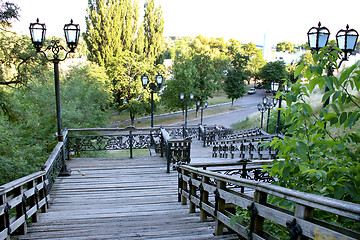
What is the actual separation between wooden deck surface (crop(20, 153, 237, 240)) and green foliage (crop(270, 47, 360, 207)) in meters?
1.71

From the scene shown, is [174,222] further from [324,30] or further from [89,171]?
[324,30]

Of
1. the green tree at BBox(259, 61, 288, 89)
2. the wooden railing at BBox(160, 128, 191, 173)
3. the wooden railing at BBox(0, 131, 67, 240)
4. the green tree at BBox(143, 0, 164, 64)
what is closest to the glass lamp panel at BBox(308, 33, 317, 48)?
the wooden railing at BBox(160, 128, 191, 173)

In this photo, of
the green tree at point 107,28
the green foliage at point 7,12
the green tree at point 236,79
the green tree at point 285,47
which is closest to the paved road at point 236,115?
the green tree at point 236,79

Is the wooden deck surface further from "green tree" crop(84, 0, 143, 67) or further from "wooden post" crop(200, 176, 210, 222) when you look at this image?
"green tree" crop(84, 0, 143, 67)

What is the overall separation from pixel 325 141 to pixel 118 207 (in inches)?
172

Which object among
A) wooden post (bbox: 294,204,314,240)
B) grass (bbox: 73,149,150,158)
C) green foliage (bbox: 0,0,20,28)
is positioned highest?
green foliage (bbox: 0,0,20,28)

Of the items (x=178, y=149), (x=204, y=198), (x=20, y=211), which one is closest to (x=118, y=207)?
(x=20, y=211)

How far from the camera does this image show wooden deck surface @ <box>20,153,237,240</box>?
13.3 ft

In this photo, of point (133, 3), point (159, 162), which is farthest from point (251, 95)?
point (159, 162)

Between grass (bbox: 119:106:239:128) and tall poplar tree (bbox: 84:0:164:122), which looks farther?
grass (bbox: 119:106:239:128)

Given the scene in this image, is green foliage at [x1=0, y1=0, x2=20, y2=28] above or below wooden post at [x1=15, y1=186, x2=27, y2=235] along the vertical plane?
above

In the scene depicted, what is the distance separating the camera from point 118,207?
5.50m

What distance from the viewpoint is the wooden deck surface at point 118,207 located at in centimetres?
404

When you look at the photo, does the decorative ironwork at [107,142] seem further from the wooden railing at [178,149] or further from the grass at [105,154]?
the grass at [105,154]
